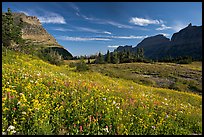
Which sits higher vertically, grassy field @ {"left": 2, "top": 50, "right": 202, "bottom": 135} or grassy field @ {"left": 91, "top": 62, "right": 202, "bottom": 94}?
grassy field @ {"left": 2, "top": 50, "right": 202, "bottom": 135}

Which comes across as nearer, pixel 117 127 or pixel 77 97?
pixel 117 127

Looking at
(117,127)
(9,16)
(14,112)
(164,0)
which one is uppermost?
(9,16)

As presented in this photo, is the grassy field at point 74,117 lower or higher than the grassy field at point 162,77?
higher

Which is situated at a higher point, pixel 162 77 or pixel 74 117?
pixel 74 117

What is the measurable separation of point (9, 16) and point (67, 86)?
50.9m

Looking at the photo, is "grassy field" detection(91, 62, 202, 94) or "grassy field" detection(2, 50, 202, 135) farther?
"grassy field" detection(91, 62, 202, 94)

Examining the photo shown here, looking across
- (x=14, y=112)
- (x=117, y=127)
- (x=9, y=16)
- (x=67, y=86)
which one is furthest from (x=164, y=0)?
(x=9, y=16)

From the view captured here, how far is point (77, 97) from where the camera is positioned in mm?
7574

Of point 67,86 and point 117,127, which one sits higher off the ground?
point 67,86

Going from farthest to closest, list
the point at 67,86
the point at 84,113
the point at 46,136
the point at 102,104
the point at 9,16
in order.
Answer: the point at 9,16 → the point at 67,86 → the point at 102,104 → the point at 84,113 → the point at 46,136

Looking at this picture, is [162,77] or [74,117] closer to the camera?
[74,117]

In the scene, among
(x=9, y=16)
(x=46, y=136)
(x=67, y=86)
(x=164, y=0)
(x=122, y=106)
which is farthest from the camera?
(x=9, y=16)

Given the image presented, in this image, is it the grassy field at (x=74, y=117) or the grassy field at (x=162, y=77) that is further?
the grassy field at (x=162, y=77)

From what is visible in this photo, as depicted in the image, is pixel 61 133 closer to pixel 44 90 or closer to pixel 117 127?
pixel 117 127
